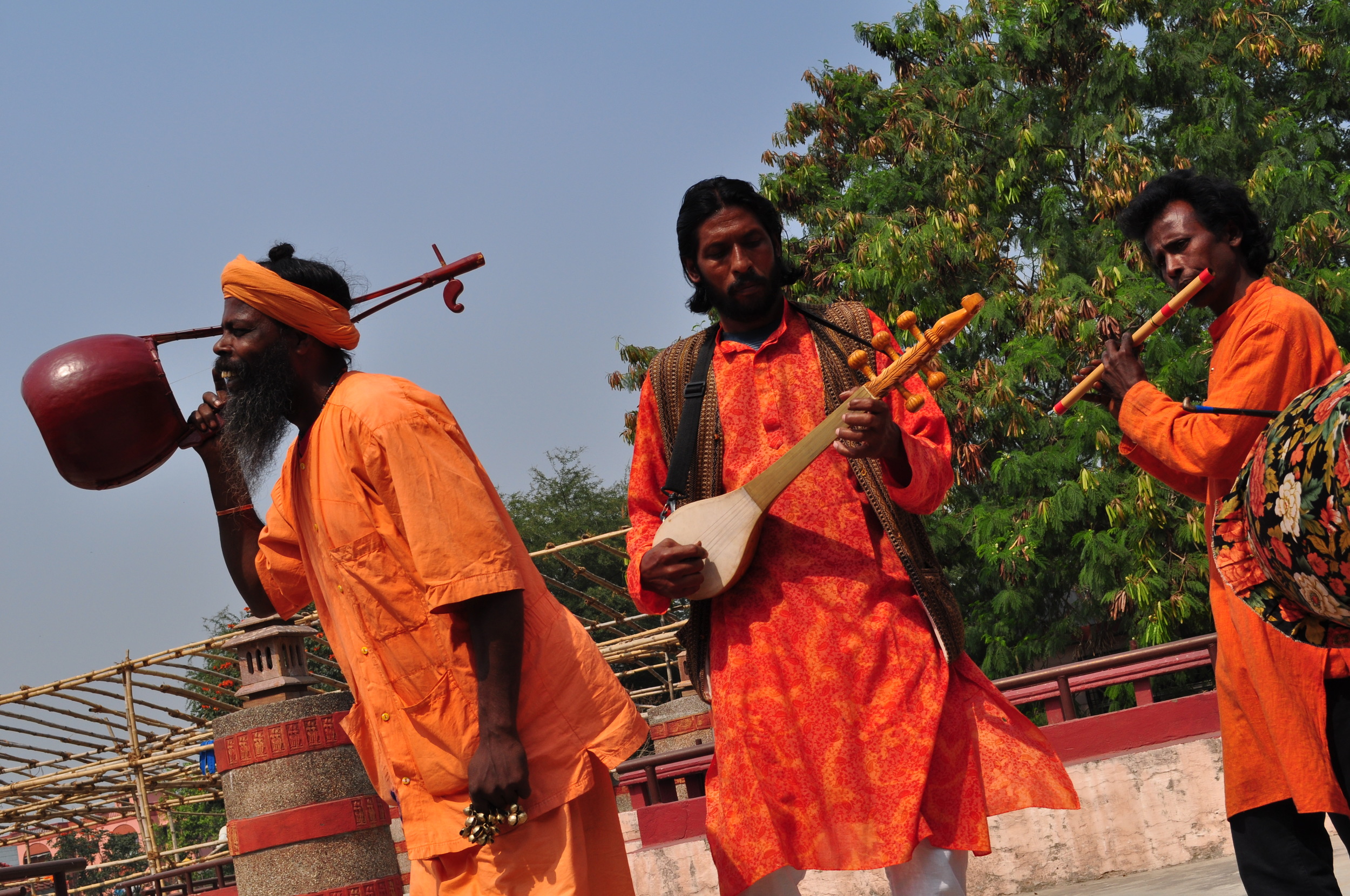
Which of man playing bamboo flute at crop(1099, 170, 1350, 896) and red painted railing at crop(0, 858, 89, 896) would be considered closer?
Answer: man playing bamboo flute at crop(1099, 170, 1350, 896)

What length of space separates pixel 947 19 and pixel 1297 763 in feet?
48.0

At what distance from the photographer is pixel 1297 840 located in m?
2.98

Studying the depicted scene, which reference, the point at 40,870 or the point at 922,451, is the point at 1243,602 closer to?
the point at 922,451

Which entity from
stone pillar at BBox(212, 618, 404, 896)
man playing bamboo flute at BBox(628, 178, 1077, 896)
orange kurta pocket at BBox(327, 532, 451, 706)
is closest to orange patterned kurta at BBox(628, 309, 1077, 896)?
man playing bamboo flute at BBox(628, 178, 1077, 896)

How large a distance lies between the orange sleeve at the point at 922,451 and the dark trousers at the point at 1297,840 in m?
0.97

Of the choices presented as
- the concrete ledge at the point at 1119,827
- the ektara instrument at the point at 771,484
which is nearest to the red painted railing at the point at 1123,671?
the concrete ledge at the point at 1119,827

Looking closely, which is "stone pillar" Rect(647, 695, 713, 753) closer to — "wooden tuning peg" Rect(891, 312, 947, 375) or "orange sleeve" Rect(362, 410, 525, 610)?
"wooden tuning peg" Rect(891, 312, 947, 375)

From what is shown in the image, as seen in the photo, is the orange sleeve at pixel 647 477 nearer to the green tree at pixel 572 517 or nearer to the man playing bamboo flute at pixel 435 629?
the man playing bamboo flute at pixel 435 629

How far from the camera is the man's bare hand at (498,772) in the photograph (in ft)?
8.10

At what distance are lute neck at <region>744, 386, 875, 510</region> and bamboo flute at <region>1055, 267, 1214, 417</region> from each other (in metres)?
0.63

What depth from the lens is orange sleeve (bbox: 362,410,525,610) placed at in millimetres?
2510

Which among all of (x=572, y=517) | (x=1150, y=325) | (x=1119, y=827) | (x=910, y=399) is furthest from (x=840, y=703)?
(x=572, y=517)

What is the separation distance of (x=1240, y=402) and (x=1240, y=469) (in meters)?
0.26

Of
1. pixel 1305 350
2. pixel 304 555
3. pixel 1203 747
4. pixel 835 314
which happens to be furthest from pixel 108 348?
pixel 1203 747
